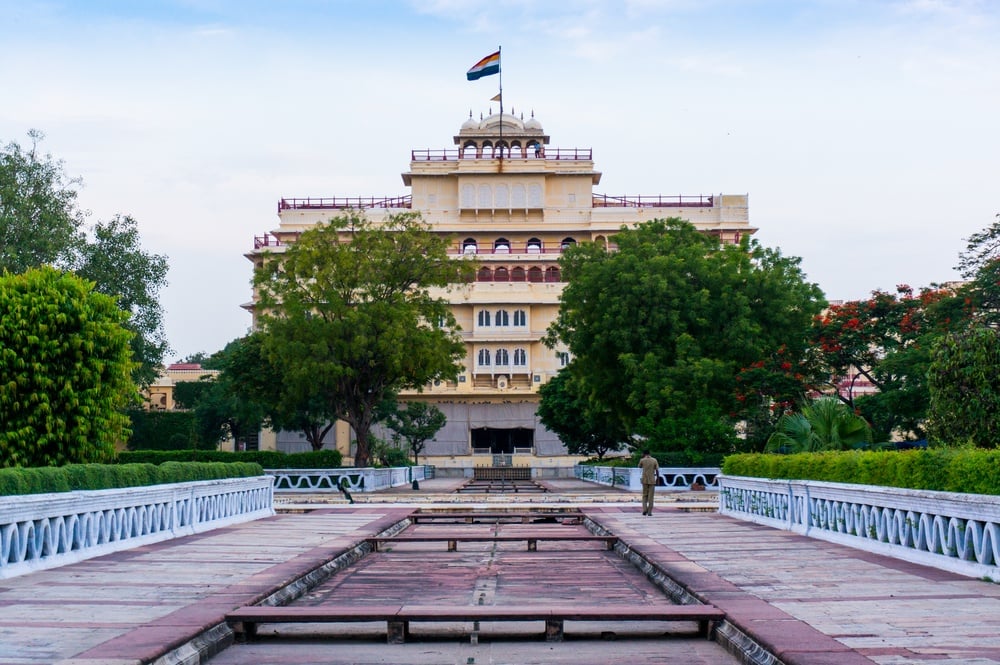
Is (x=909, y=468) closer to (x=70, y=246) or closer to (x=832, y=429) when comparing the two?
(x=832, y=429)

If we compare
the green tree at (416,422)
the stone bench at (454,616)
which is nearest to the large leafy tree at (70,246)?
the green tree at (416,422)

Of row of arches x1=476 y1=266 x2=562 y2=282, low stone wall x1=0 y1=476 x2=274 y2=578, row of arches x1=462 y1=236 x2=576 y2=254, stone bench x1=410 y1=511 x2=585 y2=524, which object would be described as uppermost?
row of arches x1=462 y1=236 x2=576 y2=254

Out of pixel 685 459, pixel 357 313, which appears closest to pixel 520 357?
pixel 685 459

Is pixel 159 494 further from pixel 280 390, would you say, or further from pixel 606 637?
pixel 280 390

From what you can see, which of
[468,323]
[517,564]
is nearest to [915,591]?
[517,564]

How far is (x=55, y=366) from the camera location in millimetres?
27422

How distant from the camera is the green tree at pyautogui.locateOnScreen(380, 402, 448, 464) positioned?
67.4 m

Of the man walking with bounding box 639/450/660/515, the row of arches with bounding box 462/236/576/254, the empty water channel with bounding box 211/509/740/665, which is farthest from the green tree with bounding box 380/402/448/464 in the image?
the empty water channel with bounding box 211/509/740/665

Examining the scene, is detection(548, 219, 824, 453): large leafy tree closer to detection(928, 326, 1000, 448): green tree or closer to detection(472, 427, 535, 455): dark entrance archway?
detection(928, 326, 1000, 448): green tree

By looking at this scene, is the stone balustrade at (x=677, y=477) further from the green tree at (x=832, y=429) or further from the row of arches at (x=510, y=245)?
the row of arches at (x=510, y=245)

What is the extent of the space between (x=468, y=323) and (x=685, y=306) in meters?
33.9

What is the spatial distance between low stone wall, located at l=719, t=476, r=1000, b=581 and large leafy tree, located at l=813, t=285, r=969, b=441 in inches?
482

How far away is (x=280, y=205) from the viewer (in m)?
79.8

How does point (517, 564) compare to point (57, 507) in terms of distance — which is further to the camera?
point (517, 564)
